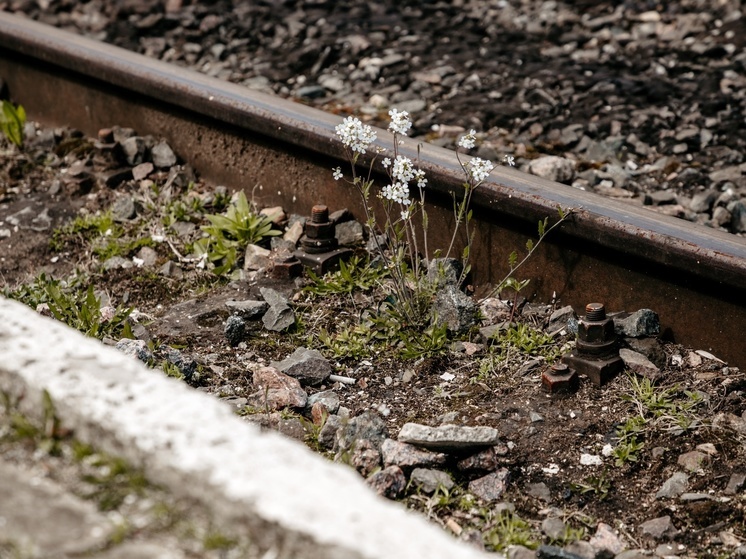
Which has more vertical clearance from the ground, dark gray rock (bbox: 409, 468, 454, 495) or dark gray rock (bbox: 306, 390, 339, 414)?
dark gray rock (bbox: 409, 468, 454, 495)

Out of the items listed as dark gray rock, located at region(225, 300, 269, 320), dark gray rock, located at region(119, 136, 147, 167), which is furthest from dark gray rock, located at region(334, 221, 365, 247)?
dark gray rock, located at region(119, 136, 147, 167)

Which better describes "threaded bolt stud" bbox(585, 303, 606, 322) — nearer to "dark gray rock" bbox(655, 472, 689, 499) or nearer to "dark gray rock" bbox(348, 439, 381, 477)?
"dark gray rock" bbox(655, 472, 689, 499)

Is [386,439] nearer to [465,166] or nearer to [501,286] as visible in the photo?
[501,286]

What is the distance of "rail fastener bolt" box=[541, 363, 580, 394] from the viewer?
348 centimetres

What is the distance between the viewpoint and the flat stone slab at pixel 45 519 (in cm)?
187

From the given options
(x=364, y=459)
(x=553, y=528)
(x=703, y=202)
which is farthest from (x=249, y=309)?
(x=703, y=202)

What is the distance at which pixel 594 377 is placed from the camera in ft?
11.5

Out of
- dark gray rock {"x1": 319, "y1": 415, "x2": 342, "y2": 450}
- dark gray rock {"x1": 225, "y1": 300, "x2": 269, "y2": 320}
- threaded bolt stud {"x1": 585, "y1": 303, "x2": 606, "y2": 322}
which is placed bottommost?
dark gray rock {"x1": 225, "y1": 300, "x2": 269, "y2": 320}

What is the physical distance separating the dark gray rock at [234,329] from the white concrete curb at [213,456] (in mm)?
1579

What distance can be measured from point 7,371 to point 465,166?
2159 mm

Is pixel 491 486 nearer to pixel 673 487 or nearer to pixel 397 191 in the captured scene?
pixel 673 487

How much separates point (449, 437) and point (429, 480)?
0.14 metres

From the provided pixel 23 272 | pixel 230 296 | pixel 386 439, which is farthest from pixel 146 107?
pixel 386 439

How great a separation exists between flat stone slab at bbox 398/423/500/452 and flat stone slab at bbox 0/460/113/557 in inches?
50.3
